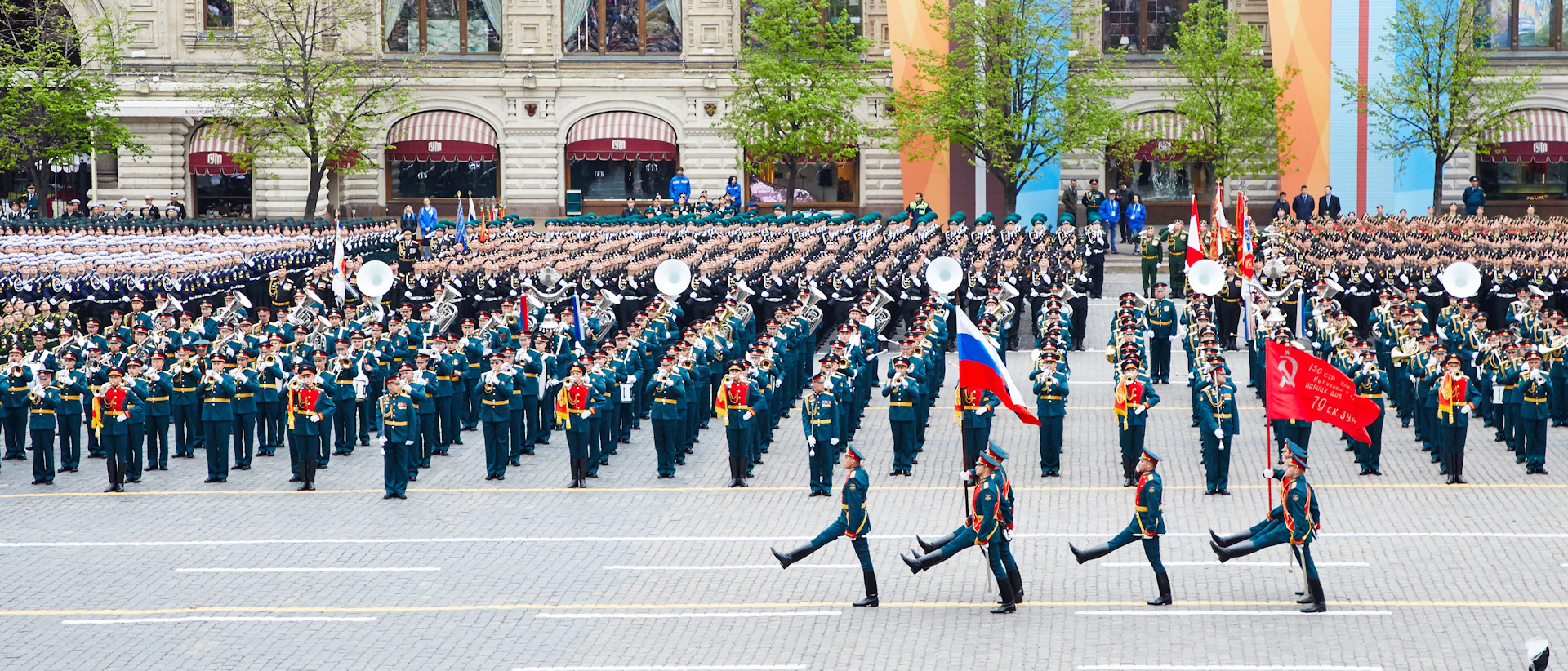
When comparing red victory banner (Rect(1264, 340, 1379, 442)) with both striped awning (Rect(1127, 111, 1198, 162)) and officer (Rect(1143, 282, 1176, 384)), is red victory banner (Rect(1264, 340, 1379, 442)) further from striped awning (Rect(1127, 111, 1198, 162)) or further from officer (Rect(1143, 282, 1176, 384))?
striped awning (Rect(1127, 111, 1198, 162))

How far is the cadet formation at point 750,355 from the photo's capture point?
61.5ft

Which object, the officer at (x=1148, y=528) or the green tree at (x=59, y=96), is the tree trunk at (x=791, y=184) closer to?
the green tree at (x=59, y=96)

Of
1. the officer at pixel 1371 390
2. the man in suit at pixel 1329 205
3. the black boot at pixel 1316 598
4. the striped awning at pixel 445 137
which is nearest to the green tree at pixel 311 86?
the striped awning at pixel 445 137

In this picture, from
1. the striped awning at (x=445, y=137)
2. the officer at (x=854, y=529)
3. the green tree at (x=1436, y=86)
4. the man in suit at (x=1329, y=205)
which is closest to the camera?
the officer at (x=854, y=529)

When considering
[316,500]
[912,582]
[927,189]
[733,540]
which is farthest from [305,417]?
[927,189]

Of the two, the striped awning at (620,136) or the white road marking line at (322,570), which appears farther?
the striped awning at (620,136)

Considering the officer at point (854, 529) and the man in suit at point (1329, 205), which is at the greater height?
the man in suit at point (1329, 205)

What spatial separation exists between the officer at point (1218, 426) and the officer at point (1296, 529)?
13.9 feet

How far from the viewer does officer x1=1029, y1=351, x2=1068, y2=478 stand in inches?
757

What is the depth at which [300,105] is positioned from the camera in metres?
50.7

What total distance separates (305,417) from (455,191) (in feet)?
113

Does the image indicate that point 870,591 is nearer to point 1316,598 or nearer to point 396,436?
point 1316,598

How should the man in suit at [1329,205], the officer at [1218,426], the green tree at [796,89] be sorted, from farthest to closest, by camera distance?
the green tree at [796,89] → the man in suit at [1329,205] → the officer at [1218,426]

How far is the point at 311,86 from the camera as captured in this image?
49.9 m
